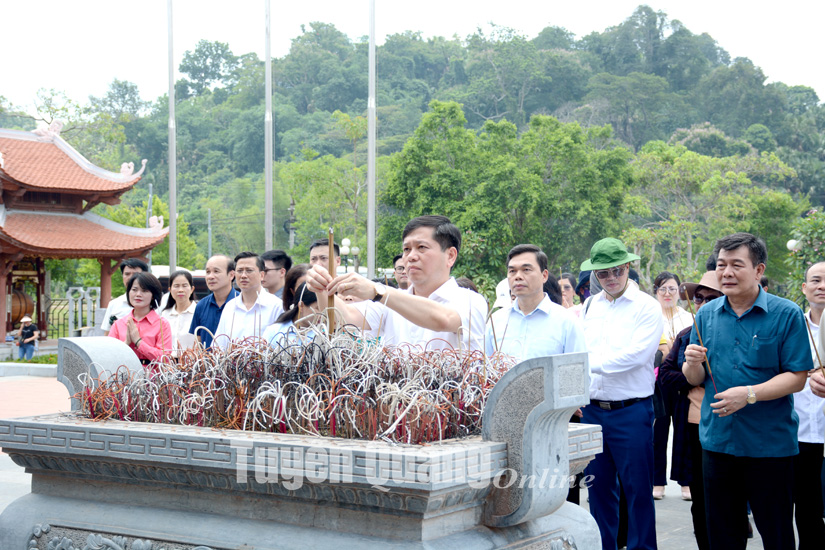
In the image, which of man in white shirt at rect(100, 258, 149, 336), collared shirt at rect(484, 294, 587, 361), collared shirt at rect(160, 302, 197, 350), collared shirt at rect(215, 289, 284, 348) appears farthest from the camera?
man in white shirt at rect(100, 258, 149, 336)

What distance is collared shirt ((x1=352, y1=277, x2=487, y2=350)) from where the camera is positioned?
114 inches

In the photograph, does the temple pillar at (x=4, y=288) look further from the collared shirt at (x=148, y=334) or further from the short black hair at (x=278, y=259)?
the collared shirt at (x=148, y=334)

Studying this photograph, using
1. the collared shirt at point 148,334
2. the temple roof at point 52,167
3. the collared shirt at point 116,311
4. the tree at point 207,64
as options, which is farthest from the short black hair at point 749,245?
the tree at point 207,64

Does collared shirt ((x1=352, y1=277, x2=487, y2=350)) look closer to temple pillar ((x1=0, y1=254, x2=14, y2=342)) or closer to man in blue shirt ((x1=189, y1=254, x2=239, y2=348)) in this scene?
man in blue shirt ((x1=189, y1=254, x2=239, y2=348))

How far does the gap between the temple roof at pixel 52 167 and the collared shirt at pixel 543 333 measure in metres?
15.9

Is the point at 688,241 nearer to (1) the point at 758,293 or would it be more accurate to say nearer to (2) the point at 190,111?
(1) the point at 758,293

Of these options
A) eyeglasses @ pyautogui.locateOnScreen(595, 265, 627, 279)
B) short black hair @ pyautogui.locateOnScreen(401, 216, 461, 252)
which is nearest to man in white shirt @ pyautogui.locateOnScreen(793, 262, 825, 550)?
eyeglasses @ pyautogui.locateOnScreen(595, 265, 627, 279)

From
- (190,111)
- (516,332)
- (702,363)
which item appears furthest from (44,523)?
(190,111)

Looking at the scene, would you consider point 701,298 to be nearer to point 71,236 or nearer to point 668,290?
point 668,290

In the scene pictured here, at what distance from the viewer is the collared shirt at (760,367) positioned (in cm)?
302

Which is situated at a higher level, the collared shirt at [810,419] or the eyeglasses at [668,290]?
the eyeglasses at [668,290]

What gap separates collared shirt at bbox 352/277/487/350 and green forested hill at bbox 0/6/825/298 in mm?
23096

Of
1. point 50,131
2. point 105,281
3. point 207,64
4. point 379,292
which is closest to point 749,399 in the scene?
point 379,292

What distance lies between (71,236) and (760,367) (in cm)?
1714
